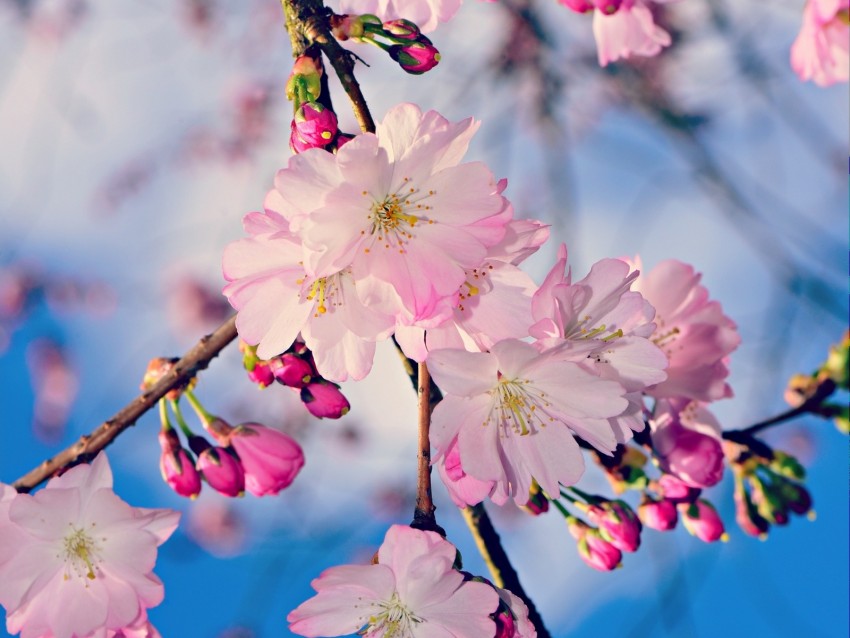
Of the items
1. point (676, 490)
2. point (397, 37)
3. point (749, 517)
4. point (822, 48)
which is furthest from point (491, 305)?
point (822, 48)

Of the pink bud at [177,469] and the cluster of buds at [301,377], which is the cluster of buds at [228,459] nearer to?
the pink bud at [177,469]

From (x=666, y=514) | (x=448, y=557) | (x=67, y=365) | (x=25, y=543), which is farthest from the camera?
(x=67, y=365)

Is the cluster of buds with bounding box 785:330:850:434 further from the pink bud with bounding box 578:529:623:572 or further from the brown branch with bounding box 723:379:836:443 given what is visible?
the pink bud with bounding box 578:529:623:572

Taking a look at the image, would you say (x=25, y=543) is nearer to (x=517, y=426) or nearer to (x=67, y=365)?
(x=517, y=426)

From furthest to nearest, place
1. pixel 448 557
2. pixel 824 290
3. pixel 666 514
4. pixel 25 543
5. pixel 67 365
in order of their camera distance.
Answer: pixel 67 365 < pixel 824 290 < pixel 666 514 < pixel 25 543 < pixel 448 557

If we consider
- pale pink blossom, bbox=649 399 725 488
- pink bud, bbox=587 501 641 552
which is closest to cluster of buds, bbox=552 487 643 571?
pink bud, bbox=587 501 641 552

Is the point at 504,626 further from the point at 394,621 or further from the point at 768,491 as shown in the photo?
the point at 768,491

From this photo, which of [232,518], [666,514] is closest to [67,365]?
[232,518]
